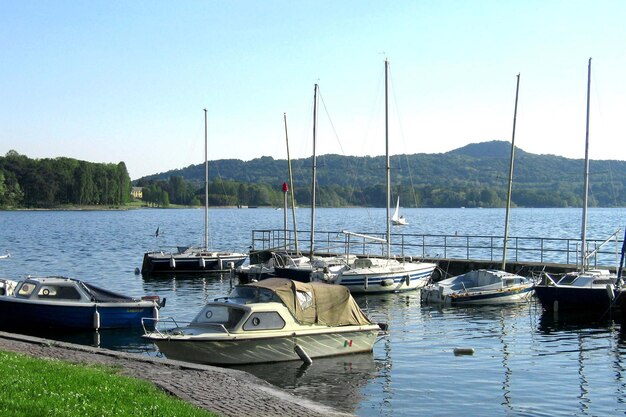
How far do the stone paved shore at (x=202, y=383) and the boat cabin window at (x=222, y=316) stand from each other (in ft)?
13.1

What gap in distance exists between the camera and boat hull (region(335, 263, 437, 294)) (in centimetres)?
4162

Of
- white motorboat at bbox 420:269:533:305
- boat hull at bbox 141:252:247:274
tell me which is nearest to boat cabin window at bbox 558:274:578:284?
white motorboat at bbox 420:269:533:305

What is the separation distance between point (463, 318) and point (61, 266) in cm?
A: 3565

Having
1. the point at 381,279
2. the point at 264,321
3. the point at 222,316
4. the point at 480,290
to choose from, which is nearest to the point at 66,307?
the point at 222,316

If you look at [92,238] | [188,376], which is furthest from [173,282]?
[92,238]

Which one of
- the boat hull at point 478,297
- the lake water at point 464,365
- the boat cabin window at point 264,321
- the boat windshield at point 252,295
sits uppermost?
the boat windshield at point 252,295

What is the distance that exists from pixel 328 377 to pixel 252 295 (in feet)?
12.3

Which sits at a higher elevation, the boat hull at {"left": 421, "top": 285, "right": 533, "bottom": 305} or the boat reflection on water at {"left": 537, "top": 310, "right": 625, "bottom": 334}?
the boat hull at {"left": 421, "top": 285, "right": 533, "bottom": 305}

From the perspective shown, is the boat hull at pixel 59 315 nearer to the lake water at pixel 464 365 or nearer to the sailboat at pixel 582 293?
the lake water at pixel 464 365

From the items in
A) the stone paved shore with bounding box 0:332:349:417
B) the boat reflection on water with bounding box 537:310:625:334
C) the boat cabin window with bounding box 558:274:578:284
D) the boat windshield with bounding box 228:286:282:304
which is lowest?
the boat reflection on water with bounding box 537:310:625:334

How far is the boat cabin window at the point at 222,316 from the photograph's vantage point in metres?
23.7

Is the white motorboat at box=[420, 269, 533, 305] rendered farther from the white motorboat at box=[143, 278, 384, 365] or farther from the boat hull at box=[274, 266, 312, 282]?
the white motorboat at box=[143, 278, 384, 365]

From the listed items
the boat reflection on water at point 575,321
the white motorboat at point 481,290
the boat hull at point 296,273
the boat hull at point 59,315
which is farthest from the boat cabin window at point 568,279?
the boat hull at point 59,315

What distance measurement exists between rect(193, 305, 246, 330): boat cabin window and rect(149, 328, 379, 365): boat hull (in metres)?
0.84
